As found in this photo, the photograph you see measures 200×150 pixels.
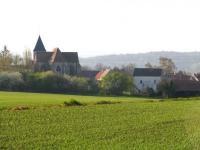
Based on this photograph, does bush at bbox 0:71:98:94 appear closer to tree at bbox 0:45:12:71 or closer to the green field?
tree at bbox 0:45:12:71

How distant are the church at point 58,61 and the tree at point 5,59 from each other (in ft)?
23.2

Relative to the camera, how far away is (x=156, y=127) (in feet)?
92.4

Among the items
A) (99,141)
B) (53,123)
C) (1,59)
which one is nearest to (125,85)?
(1,59)

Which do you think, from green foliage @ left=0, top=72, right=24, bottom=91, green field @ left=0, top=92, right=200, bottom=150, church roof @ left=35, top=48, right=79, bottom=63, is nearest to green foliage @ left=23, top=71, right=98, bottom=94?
green foliage @ left=0, top=72, right=24, bottom=91

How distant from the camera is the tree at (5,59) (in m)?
119

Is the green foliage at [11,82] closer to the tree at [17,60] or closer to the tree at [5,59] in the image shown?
the tree at [5,59]

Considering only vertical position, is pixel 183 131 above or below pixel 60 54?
below

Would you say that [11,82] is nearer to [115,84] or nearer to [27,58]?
[115,84]

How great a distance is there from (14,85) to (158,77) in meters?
52.1

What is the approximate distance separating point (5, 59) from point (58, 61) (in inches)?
623

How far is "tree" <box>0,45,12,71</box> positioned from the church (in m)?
7.07

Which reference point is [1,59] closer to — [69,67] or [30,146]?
[69,67]

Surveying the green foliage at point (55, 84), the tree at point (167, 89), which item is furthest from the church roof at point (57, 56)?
the tree at point (167, 89)

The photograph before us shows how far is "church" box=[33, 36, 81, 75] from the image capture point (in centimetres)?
13438
